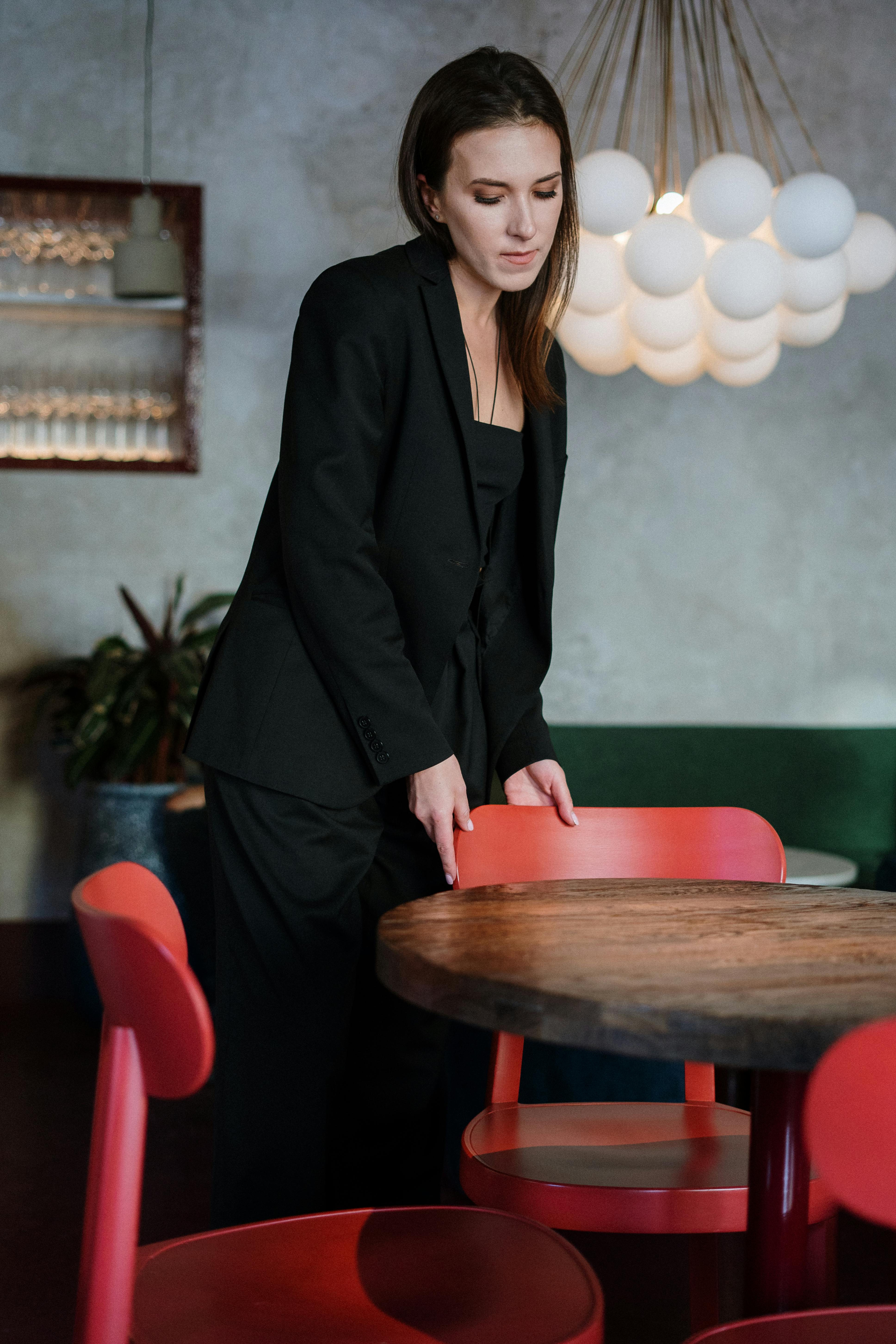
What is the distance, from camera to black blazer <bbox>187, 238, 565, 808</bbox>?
142 centimetres

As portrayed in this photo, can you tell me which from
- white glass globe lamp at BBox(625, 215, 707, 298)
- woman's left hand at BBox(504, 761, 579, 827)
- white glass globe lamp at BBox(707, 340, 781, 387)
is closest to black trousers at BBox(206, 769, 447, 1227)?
woman's left hand at BBox(504, 761, 579, 827)

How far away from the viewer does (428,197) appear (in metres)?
1.57

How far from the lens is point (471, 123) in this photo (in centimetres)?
148

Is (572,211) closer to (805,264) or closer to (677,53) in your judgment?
(805,264)

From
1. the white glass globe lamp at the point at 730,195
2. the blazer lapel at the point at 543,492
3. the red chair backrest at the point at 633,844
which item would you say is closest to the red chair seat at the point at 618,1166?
the red chair backrest at the point at 633,844

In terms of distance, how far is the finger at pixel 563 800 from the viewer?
1.59m

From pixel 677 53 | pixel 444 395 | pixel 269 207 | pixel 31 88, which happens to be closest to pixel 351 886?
pixel 444 395

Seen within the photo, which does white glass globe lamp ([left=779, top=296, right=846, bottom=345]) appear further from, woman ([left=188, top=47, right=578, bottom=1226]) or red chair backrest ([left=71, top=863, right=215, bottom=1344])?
red chair backrest ([left=71, top=863, right=215, bottom=1344])

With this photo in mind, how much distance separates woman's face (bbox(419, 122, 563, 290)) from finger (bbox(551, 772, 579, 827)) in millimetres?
641

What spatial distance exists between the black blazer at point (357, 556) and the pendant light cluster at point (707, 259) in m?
0.79

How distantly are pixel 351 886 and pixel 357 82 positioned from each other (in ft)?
10.5

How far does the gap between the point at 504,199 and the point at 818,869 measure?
1.72 metres

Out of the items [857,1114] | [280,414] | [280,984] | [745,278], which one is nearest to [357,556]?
[280,984]

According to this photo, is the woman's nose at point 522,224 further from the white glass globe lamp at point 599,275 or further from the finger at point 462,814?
the white glass globe lamp at point 599,275
